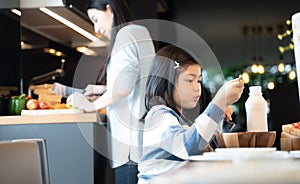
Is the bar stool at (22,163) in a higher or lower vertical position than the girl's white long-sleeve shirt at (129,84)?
lower

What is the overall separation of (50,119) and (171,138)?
145 centimetres

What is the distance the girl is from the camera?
4.04ft

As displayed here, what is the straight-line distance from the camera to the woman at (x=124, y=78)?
7.20 feet


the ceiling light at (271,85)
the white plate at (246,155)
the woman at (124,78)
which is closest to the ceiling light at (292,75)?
the ceiling light at (271,85)

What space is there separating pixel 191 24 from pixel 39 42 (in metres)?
2.24

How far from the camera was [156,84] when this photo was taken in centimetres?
163

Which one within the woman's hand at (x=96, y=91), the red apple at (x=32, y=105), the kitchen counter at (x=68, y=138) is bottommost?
the kitchen counter at (x=68, y=138)

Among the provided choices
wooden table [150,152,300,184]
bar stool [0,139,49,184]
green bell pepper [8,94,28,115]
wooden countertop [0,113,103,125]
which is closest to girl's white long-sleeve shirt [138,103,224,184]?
bar stool [0,139,49,184]

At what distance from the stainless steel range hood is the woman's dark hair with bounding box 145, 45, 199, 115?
59.4 inches

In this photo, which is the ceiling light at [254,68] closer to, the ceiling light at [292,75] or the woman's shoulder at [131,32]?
the ceiling light at [292,75]

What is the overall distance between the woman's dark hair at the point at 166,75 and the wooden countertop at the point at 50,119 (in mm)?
929

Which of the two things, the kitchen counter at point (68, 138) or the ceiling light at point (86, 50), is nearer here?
the kitchen counter at point (68, 138)

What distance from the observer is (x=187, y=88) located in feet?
5.24

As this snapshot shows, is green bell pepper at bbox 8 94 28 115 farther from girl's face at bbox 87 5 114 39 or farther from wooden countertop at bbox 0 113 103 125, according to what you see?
girl's face at bbox 87 5 114 39
